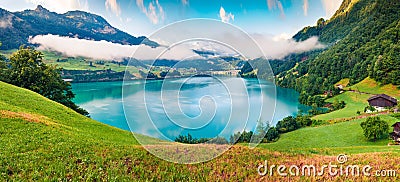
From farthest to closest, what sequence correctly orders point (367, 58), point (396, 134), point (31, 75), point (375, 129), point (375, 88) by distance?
point (367, 58) < point (375, 88) < point (31, 75) < point (375, 129) < point (396, 134)

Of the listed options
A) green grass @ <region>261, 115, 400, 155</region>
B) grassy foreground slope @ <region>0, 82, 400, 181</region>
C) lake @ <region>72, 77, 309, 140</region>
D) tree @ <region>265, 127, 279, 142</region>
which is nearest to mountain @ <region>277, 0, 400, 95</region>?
green grass @ <region>261, 115, 400, 155</region>

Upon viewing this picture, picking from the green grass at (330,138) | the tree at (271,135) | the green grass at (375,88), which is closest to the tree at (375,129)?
the green grass at (330,138)

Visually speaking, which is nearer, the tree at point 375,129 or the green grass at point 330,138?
the tree at point 375,129

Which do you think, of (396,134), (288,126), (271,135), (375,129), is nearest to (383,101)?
(288,126)

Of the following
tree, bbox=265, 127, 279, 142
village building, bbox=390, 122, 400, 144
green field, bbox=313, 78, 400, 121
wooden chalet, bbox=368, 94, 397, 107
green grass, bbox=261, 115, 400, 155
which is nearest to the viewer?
village building, bbox=390, 122, 400, 144

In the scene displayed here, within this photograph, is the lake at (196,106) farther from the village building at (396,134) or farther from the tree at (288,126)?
the tree at (288,126)

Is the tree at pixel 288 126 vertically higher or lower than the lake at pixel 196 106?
lower

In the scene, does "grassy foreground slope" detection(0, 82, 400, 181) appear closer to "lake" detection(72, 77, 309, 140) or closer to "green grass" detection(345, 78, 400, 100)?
"lake" detection(72, 77, 309, 140)

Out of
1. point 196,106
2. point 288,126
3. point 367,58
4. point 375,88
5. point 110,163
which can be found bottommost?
point 288,126

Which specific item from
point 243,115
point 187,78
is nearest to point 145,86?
point 187,78

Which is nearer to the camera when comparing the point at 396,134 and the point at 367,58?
the point at 396,134

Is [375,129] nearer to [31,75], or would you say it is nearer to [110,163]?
[110,163]

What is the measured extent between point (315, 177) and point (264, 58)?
4352 millimetres

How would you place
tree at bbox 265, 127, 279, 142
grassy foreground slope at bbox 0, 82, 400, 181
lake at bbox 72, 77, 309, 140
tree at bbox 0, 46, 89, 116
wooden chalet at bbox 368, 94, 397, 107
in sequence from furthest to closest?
wooden chalet at bbox 368, 94, 397, 107
tree at bbox 265, 127, 279, 142
tree at bbox 0, 46, 89, 116
grassy foreground slope at bbox 0, 82, 400, 181
lake at bbox 72, 77, 309, 140
